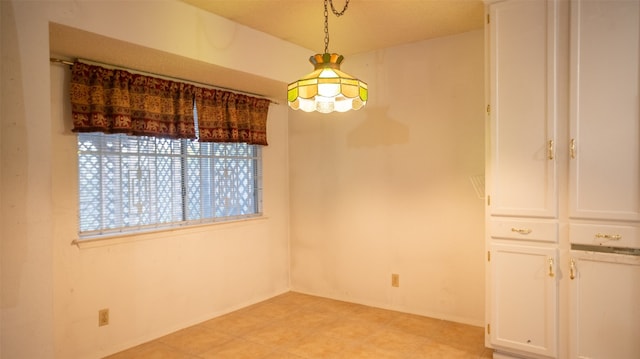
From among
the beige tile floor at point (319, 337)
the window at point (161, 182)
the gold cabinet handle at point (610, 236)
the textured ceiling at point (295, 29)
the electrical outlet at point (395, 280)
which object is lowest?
the beige tile floor at point (319, 337)

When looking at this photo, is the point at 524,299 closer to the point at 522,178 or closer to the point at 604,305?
the point at 604,305

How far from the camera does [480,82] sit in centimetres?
341

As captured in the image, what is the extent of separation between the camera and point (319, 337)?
328cm

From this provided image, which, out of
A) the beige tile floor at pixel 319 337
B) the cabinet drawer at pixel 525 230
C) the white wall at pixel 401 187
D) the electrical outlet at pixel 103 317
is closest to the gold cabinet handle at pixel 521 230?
the cabinet drawer at pixel 525 230

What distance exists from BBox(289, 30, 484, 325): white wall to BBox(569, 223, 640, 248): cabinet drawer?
0.97 m

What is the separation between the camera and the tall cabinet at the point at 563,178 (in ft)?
7.57

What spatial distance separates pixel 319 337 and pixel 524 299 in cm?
154

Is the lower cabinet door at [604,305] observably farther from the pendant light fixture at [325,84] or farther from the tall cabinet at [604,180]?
the pendant light fixture at [325,84]

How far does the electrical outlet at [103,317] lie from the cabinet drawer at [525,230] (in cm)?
275

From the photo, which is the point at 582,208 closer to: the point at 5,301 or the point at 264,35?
the point at 264,35

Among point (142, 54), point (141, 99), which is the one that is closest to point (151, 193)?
point (141, 99)

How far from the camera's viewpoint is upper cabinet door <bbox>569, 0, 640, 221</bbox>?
7.49 feet

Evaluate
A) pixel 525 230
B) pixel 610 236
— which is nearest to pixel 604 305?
pixel 610 236

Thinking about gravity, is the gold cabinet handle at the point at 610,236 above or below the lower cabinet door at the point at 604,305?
above
